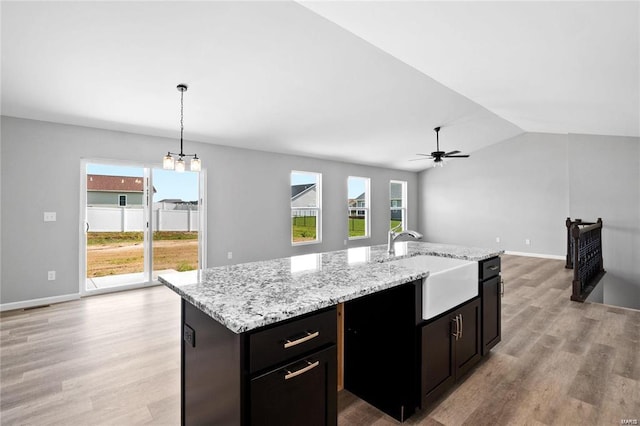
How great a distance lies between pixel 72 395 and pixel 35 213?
2.89 meters

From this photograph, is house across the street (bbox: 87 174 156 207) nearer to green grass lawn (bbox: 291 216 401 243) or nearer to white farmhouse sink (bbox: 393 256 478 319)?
green grass lawn (bbox: 291 216 401 243)

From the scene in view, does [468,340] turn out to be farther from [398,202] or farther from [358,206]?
[398,202]

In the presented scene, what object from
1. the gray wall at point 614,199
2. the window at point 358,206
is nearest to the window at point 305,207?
the window at point 358,206

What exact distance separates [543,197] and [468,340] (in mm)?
6982

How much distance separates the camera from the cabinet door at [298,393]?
1090 mm

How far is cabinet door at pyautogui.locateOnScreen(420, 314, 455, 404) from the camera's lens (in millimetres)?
1760

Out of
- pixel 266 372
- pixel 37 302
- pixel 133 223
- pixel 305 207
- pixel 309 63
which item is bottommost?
pixel 37 302

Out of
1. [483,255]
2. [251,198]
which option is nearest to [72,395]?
[483,255]

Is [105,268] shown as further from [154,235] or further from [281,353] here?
[281,353]

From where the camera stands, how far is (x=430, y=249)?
2656 millimetres

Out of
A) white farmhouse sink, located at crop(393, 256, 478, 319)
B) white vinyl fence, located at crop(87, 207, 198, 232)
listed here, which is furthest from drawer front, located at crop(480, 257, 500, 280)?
white vinyl fence, located at crop(87, 207, 198, 232)

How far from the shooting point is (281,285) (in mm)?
1478

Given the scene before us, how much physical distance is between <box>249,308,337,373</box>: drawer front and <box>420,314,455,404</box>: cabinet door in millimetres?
743

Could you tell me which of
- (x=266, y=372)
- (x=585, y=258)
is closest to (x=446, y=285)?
(x=266, y=372)
